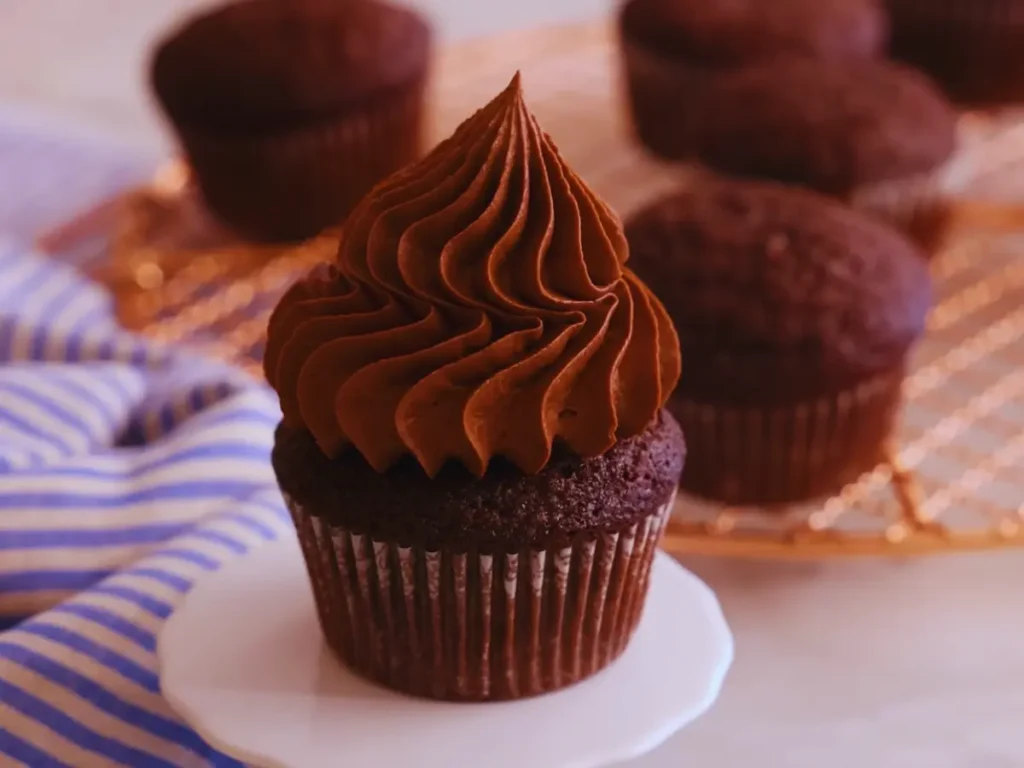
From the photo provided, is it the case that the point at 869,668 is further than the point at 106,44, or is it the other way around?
the point at 106,44

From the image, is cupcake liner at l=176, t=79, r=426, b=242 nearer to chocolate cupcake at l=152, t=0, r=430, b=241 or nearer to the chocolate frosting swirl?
chocolate cupcake at l=152, t=0, r=430, b=241

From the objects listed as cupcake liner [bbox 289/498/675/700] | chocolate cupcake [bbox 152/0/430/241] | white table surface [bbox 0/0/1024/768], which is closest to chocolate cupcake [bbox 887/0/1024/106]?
chocolate cupcake [bbox 152/0/430/241]

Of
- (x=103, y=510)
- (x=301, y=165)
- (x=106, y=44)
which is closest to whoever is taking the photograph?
(x=103, y=510)

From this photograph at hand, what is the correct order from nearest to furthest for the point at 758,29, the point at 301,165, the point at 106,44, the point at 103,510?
the point at 103,510 < the point at 301,165 < the point at 758,29 < the point at 106,44

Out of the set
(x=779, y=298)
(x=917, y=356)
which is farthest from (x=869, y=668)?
(x=917, y=356)

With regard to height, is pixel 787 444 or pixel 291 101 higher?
pixel 291 101

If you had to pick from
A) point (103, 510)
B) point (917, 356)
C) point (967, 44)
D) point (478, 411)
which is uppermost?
point (478, 411)

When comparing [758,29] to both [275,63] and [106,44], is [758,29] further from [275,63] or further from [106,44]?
[106,44]

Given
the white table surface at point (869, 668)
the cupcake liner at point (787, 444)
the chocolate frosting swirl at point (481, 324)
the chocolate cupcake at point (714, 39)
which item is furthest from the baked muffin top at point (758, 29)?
the chocolate frosting swirl at point (481, 324)
